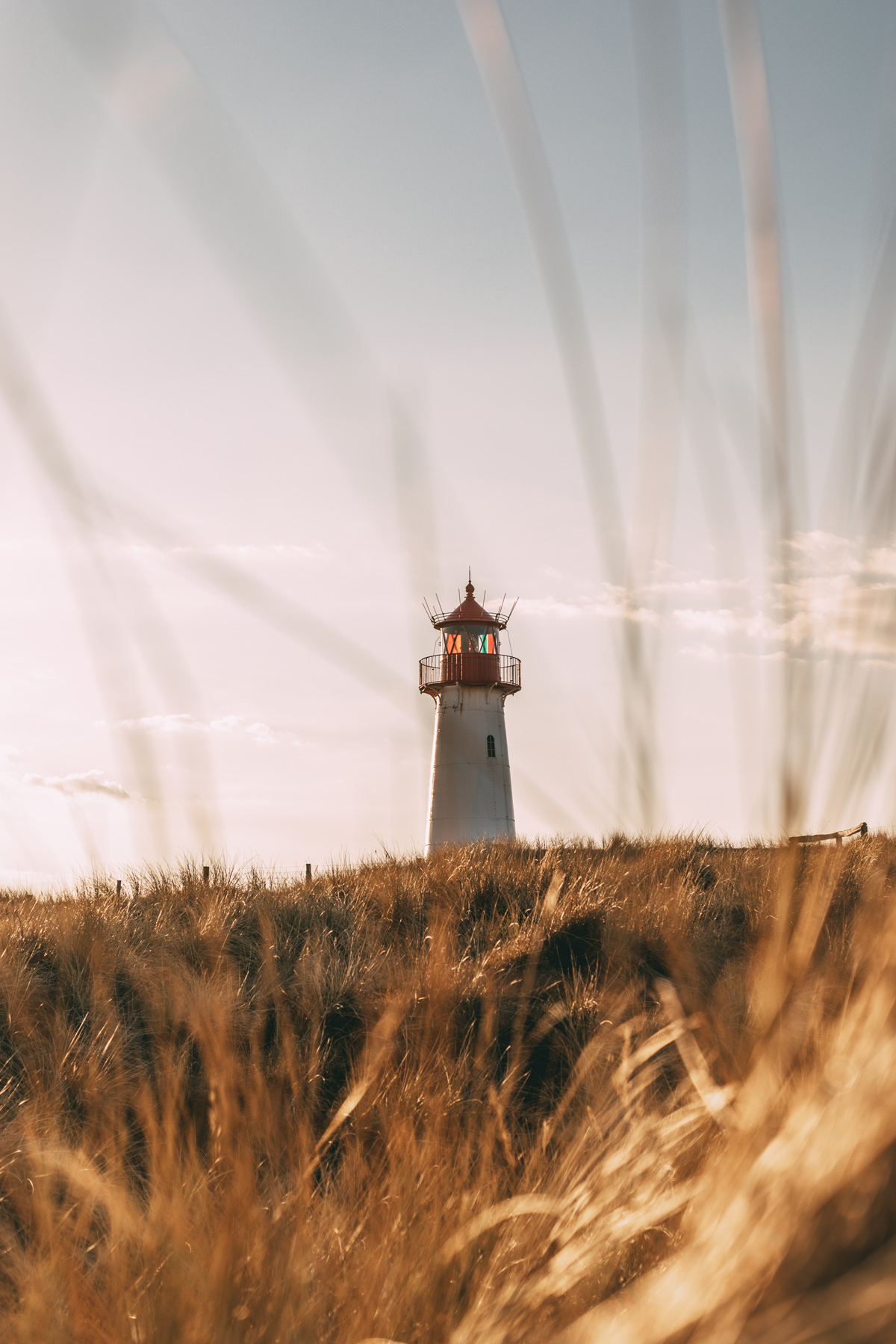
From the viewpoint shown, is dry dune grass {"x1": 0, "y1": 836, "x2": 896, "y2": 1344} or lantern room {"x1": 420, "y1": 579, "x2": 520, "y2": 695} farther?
lantern room {"x1": 420, "y1": 579, "x2": 520, "y2": 695}

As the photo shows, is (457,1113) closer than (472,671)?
Yes

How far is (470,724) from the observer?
73.2 ft

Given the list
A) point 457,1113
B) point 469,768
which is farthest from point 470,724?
point 457,1113

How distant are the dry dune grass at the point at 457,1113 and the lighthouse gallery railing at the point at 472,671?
14631mm

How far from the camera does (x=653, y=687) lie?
5.20 ft

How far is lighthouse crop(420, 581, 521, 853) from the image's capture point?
71.4 feet

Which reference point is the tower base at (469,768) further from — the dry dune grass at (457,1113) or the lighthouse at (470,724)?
the dry dune grass at (457,1113)

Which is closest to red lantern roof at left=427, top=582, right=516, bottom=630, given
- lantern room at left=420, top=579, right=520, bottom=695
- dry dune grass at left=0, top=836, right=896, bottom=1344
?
lantern room at left=420, top=579, right=520, bottom=695

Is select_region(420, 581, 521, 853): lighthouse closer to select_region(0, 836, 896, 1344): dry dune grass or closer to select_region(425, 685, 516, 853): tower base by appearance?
select_region(425, 685, 516, 853): tower base

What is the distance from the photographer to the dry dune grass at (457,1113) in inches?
28.6

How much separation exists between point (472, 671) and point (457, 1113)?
63.6 ft

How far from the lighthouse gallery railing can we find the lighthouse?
19mm

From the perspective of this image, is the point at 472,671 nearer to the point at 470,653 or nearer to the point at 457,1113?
the point at 470,653

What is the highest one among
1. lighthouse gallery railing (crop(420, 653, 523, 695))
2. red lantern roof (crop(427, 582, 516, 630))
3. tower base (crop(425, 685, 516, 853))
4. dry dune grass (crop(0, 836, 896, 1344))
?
Result: red lantern roof (crop(427, 582, 516, 630))
